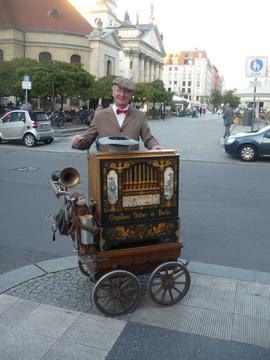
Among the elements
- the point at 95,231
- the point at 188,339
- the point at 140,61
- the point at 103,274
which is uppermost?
the point at 140,61

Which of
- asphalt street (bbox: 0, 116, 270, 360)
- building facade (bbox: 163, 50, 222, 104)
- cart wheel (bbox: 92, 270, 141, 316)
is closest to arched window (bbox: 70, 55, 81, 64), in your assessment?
asphalt street (bbox: 0, 116, 270, 360)

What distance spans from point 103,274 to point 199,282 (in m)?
1.20

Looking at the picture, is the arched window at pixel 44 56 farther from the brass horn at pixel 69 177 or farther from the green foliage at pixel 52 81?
the brass horn at pixel 69 177

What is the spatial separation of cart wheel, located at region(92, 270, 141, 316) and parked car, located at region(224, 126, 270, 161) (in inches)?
457

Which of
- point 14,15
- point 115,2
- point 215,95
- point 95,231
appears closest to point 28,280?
point 95,231

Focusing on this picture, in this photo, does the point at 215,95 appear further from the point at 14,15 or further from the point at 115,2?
the point at 14,15

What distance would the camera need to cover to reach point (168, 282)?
391cm

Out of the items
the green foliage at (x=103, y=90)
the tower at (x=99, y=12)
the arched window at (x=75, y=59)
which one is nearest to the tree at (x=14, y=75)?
the green foliage at (x=103, y=90)

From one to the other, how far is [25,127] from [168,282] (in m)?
14.8

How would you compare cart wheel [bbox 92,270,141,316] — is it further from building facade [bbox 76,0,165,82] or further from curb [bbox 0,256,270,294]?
building facade [bbox 76,0,165,82]

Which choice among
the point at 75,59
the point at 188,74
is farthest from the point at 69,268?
the point at 188,74

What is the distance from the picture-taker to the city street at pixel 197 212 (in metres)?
5.33

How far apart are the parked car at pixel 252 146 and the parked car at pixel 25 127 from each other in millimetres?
8056

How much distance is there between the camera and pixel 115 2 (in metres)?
97.4
